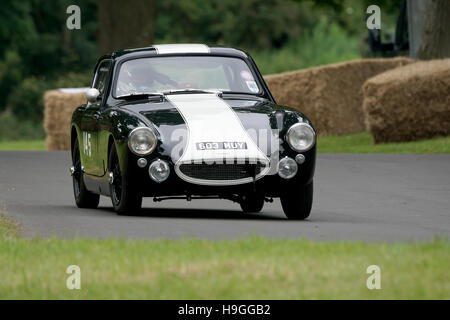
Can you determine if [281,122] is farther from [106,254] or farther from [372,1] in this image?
[372,1]

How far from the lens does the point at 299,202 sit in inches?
468

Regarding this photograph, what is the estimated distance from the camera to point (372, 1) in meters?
35.2

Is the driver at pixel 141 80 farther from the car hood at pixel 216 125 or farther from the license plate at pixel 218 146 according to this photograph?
the license plate at pixel 218 146

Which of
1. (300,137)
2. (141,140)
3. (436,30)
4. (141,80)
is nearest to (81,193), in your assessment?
(141,80)

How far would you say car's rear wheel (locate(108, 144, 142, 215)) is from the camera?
37.9 feet

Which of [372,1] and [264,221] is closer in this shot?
[264,221]

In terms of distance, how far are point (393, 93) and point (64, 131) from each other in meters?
11.0

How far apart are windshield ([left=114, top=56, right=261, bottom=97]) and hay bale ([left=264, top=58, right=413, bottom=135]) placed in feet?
58.1

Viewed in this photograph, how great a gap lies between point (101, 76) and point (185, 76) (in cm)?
119

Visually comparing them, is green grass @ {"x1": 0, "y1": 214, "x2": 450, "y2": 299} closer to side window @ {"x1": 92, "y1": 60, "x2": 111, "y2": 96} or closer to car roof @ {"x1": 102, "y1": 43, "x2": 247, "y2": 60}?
car roof @ {"x1": 102, "y1": 43, "x2": 247, "y2": 60}

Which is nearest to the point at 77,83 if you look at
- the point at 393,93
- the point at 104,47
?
the point at 104,47

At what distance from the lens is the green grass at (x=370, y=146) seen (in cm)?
2375
